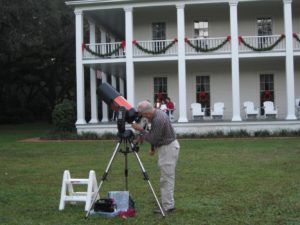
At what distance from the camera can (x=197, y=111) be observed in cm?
2452

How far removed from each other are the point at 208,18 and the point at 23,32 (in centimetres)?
1108

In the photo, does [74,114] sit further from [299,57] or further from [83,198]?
[83,198]

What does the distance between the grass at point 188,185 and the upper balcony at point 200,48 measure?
23.4 feet

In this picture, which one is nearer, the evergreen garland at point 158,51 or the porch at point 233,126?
the porch at point 233,126

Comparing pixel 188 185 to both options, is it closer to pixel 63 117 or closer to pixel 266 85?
pixel 63 117

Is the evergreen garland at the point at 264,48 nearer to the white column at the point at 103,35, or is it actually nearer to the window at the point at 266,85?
the window at the point at 266,85

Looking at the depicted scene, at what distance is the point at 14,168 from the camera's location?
13438mm

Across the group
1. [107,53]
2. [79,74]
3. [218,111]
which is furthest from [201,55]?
[79,74]

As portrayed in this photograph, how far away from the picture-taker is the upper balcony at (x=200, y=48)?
24047 mm

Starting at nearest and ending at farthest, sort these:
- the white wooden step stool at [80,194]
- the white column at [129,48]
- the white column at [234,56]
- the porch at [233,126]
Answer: the white wooden step stool at [80,194], the porch at [233,126], the white column at [234,56], the white column at [129,48]

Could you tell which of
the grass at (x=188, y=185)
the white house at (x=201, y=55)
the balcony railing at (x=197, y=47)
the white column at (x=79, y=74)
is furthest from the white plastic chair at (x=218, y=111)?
the white column at (x=79, y=74)

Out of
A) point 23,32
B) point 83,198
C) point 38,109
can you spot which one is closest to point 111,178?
point 83,198

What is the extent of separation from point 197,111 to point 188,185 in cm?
1435

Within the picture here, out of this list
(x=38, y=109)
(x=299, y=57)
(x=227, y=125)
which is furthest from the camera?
(x=38, y=109)
